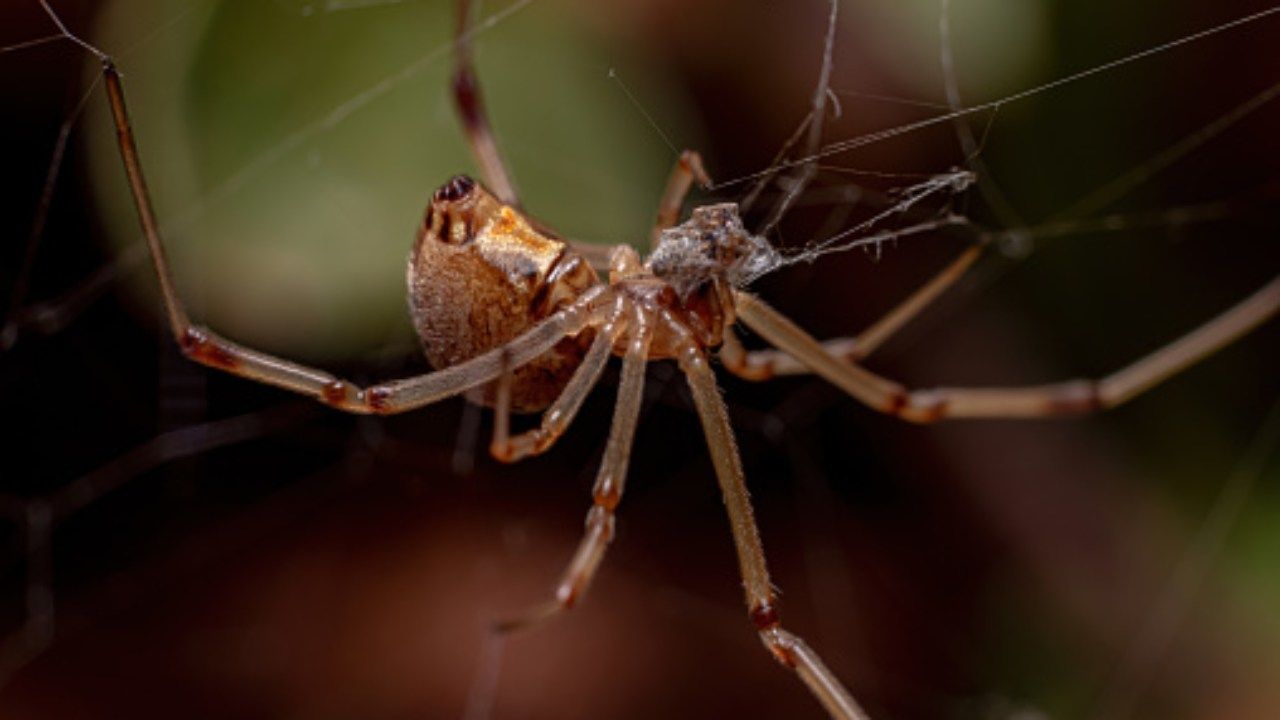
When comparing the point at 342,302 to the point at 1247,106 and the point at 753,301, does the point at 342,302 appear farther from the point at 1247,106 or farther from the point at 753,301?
the point at 1247,106

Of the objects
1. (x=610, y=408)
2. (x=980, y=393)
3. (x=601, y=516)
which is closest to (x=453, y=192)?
(x=601, y=516)

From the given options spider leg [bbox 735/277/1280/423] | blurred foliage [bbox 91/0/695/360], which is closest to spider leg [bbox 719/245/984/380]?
spider leg [bbox 735/277/1280/423]

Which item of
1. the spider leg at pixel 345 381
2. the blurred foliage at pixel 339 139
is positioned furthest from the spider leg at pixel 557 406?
the blurred foliage at pixel 339 139

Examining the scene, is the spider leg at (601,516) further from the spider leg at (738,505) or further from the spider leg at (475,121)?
the spider leg at (475,121)

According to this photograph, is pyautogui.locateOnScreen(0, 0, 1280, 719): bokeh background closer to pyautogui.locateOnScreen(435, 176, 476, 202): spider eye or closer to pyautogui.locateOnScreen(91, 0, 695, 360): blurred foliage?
pyautogui.locateOnScreen(91, 0, 695, 360): blurred foliage

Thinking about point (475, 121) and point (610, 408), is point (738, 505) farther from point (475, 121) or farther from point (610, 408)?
point (610, 408)
